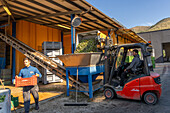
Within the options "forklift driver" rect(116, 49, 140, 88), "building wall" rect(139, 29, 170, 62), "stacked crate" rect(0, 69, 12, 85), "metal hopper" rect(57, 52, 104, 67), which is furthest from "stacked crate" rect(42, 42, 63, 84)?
"building wall" rect(139, 29, 170, 62)

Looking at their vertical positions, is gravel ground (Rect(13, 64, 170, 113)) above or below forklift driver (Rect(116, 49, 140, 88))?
below

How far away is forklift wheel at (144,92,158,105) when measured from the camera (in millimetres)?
4770

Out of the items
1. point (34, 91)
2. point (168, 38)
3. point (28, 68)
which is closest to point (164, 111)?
point (34, 91)

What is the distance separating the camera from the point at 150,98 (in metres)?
4.84

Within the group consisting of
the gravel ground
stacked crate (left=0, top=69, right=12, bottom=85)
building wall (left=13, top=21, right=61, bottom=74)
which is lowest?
the gravel ground

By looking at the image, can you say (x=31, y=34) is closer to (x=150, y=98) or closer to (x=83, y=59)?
(x=83, y=59)

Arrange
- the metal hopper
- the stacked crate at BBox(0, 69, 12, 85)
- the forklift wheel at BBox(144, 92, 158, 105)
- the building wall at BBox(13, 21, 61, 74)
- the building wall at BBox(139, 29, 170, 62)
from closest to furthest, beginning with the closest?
the forklift wheel at BBox(144, 92, 158, 105)
the metal hopper
the stacked crate at BBox(0, 69, 12, 85)
the building wall at BBox(13, 21, 61, 74)
the building wall at BBox(139, 29, 170, 62)

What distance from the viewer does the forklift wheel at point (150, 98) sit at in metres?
4.77

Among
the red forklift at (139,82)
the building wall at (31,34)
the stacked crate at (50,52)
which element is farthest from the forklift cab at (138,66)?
the building wall at (31,34)

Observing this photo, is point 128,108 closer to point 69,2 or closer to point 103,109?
point 103,109

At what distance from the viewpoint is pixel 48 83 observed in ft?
33.6

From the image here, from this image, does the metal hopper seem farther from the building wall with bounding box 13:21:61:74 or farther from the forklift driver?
the building wall with bounding box 13:21:61:74

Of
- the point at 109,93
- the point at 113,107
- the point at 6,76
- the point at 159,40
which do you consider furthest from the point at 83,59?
the point at 159,40

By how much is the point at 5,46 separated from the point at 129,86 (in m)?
10.5
